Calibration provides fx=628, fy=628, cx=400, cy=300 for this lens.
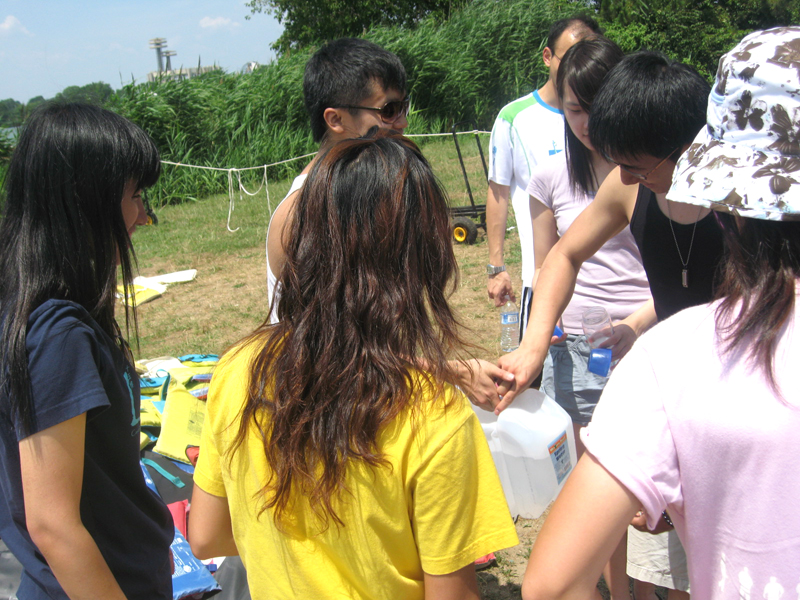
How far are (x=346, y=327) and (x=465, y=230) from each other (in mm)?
6827

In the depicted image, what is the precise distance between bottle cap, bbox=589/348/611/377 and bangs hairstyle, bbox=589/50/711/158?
820 millimetres

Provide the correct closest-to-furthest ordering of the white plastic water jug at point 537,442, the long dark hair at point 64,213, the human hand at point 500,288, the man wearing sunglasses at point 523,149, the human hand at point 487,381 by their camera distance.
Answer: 1. the long dark hair at point 64,213
2. the human hand at point 487,381
3. the white plastic water jug at point 537,442
4. the man wearing sunglasses at point 523,149
5. the human hand at point 500,288

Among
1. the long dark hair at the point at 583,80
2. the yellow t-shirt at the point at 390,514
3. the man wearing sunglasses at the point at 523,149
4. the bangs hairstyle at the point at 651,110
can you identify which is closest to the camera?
the yellow t-shirt at the point at 390,514

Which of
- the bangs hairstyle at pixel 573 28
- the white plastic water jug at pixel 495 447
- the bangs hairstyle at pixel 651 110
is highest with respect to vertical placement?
the bangs hairstyle at pixel 573 28

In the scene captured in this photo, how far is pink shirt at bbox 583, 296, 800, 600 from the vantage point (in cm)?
81

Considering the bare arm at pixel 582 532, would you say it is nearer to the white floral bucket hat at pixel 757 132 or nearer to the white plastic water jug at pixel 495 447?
the white floral bucket hat at pixel 757 132

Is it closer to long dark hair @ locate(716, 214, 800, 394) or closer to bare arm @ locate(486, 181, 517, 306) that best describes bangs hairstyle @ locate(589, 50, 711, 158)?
long dark hair @ locate(716, 214, 800, 394)

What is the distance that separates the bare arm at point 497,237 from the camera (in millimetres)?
3352

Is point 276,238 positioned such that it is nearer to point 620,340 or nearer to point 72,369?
point 72,369

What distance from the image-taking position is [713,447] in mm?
845

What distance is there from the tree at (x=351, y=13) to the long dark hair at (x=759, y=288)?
31.5 m

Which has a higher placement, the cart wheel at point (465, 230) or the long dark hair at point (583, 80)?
the long dark hair at point (583, 80)

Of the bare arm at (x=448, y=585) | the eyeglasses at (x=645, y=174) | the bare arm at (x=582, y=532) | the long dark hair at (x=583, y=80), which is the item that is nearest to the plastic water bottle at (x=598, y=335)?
the long dark hair at (x=583, y=80)

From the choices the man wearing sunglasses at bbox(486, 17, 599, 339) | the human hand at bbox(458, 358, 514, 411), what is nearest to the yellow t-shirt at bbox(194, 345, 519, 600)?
the human hand at bbox(458, 358, 514, 411)
